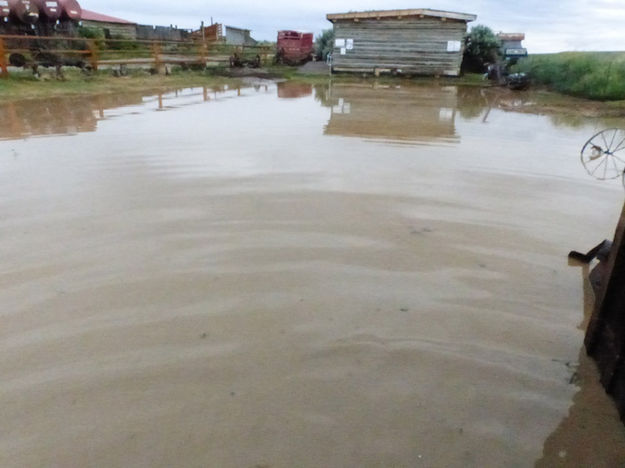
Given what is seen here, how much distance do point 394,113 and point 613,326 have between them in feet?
36.2

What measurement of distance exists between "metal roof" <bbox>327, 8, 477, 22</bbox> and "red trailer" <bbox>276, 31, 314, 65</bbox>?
8.19 metres

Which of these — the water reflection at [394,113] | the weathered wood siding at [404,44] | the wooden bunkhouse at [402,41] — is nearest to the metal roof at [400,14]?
the wooden bunkhouse at [402,41]

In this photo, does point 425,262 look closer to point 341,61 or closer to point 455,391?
point 455,391

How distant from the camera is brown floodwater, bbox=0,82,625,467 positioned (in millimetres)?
2080

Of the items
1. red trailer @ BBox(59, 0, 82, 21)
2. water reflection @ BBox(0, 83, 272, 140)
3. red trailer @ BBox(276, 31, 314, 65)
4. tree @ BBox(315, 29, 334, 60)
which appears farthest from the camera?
tree @ BBox(315, 29, 334, 60)

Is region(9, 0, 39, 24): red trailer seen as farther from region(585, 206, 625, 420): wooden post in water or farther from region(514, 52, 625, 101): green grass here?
region(585, 206, 625, 420): wooden post in water

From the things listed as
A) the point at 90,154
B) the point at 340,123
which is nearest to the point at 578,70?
the point at 340,123

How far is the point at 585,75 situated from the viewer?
18.6m

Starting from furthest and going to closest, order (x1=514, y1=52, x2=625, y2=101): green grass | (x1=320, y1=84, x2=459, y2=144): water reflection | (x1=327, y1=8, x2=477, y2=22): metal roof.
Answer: (x1=327, y1=8, x2=477, y2=22): metal roof < (x1=514, y1=52, x2=625, y2=101): green grass < (x1=320, y1=84, x2=459, y2=144): water reflection

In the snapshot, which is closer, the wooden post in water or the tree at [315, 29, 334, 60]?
the wooden post in water

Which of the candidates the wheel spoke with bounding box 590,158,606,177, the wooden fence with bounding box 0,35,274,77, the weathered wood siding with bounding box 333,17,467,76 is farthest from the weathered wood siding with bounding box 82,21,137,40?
the wheel spoke with bounding box 590,158,606,177

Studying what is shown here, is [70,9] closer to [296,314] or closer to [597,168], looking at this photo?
[597,168]

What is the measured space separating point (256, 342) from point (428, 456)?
1.14m

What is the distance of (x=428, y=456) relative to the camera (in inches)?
78.4
